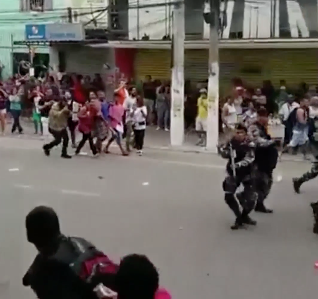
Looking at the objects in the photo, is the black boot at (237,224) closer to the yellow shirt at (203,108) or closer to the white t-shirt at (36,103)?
the yellow shirt at (203,108)

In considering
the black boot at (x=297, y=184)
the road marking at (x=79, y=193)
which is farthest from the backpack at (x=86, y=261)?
the black boot at (x=297, y=184)

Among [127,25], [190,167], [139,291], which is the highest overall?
[127,25]

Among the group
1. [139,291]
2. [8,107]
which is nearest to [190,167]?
[8,107]

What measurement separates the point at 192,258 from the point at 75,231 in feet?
6.09

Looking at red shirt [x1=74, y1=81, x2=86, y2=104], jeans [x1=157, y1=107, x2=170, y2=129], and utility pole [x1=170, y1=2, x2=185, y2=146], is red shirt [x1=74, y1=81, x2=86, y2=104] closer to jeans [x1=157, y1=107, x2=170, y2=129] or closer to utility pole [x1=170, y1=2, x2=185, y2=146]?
jeans [x1=157, y1=107, x2=170, y2=129]

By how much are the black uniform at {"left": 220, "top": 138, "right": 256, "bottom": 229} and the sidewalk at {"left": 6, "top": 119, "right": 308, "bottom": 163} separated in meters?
6.51

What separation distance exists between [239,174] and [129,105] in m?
8.07

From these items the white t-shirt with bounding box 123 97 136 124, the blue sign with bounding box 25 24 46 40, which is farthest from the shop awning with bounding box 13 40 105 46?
the white t-shirt with bounding box 123 97 136 124

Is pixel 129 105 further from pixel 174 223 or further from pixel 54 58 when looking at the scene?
pixel 54 58

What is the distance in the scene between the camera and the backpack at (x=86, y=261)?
3.45 metres

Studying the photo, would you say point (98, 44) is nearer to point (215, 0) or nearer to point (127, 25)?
point (127, 25)

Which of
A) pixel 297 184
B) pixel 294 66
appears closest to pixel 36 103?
pixel 294 66

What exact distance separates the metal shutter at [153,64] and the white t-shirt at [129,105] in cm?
651

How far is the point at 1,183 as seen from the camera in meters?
12.5
